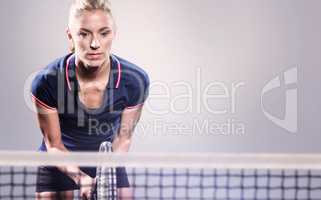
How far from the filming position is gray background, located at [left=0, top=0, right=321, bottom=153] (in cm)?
184

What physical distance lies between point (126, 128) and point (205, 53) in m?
0.50

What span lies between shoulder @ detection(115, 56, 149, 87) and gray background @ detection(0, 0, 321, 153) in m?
0.03

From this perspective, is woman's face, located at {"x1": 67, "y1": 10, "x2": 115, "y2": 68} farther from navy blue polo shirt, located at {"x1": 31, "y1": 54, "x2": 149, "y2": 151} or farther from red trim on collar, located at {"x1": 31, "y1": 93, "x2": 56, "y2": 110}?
red trim on collar, located at {"x1": 31, "y1": 93, "x2": 56, "y2": 110}

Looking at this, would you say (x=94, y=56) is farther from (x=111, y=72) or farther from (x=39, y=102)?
(x=39, y=102)

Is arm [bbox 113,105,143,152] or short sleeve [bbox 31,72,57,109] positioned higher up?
short sleeve [bbox 31,72,57,109]

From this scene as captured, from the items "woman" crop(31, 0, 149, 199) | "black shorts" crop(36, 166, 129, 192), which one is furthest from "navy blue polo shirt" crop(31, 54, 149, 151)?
"black shorts" crop(36, 166, 129, 192)

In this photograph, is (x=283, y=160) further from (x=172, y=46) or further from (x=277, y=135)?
(x=172, y=46)

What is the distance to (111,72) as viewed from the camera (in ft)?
6.19

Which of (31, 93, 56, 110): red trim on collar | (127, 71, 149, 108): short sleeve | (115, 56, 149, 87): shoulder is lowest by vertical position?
(31, 93, 56, 110): red trim on collar

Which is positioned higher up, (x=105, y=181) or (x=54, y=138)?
(x=54, y=138)

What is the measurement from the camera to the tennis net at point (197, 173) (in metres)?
1.86

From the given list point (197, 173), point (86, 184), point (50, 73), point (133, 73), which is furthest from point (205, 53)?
point (86, 184)

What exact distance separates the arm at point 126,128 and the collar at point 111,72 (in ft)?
0.45

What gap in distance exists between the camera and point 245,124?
6.09 ft
